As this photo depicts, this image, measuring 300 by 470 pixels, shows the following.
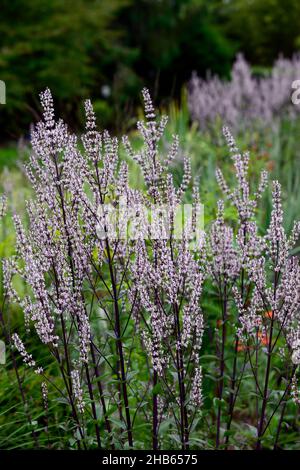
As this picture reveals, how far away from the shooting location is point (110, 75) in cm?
2602

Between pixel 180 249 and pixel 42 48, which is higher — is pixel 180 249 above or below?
below

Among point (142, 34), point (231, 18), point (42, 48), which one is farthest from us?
point (231, 18)

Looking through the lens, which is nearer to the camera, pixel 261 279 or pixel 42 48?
pixel 261 279

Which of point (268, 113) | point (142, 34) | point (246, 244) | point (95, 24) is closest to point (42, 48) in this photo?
point (95, 24)

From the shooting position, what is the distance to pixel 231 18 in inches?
1410

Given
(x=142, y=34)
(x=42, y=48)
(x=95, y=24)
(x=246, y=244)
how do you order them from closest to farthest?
1. (x=246, y=244)
2. (x=42, y=48)
3. (x=95, y=24)
4. (x=142, y=34)

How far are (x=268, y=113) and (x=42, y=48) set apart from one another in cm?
1579

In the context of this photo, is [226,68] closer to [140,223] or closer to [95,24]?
[95,24]
